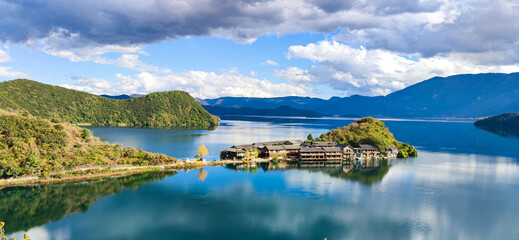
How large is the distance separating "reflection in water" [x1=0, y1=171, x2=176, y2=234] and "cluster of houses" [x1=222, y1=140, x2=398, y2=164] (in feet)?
69.3

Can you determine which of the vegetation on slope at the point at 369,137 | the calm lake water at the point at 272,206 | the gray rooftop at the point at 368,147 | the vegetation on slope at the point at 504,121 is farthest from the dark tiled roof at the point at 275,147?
the vegetation on slope at the point at 504,121

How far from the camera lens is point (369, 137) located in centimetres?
7225

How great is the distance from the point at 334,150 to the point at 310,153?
4.87 metres

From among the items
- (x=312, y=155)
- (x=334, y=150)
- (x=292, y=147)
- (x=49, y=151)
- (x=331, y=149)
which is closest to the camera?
(x=49, y=151)

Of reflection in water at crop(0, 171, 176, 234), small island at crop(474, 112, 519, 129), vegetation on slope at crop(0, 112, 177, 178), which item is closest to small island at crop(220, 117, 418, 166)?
vegetation on slope at crop(0, 112, 177, 178)

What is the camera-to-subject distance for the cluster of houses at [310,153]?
6425 cm

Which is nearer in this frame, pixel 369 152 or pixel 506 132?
pixel 369 152

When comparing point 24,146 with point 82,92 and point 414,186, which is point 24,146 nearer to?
point 414,186

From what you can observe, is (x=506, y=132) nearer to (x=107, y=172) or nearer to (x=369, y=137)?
(x=369, y=137)

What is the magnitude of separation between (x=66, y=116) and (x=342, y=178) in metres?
147

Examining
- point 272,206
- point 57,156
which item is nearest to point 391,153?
point 272,206

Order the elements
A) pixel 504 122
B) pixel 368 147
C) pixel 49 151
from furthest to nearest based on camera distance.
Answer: pixel 504 122 → pixel 368 147 → pixel 49 151

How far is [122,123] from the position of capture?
166m

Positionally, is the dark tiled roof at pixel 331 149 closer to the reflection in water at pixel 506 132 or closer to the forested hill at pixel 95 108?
the reflection in water at pixel 506 132
